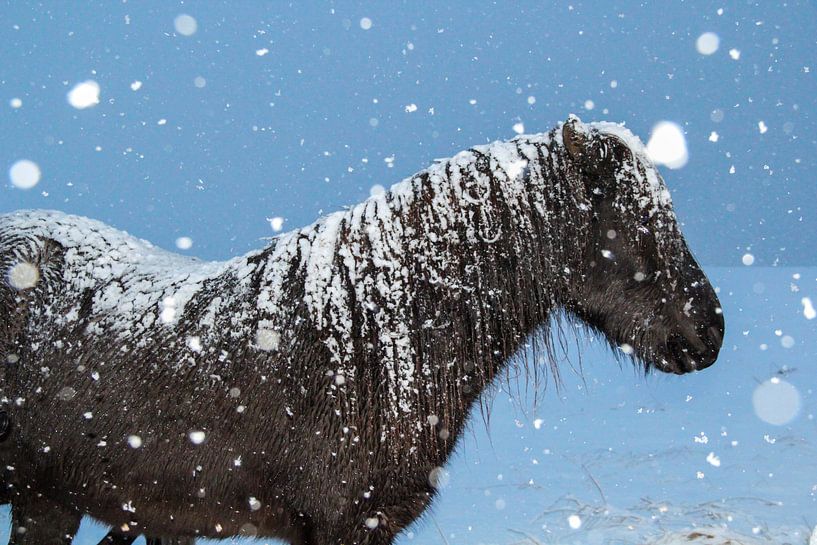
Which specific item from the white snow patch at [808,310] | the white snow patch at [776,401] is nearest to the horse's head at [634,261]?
the white snow patch at [776,401]

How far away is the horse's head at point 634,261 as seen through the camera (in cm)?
274

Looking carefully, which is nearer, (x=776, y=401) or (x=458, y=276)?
(x=458, y=276)

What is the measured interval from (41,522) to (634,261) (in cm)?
321

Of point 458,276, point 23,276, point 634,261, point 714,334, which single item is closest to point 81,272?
point 23,276

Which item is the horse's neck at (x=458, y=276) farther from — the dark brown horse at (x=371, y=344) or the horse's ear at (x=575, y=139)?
the horse's ear at (x=575, y=139)

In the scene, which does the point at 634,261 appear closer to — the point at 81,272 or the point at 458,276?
the point at 458,276

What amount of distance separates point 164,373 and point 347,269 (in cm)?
96

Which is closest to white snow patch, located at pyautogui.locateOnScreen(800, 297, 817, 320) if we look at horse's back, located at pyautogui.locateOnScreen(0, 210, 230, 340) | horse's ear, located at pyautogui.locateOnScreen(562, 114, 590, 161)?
horse's ear, located at pyautogui.locateOnScreen(562, 114, 590, 161)

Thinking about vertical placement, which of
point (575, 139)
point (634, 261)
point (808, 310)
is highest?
point (808, 310)

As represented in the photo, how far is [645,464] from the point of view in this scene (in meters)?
6.53

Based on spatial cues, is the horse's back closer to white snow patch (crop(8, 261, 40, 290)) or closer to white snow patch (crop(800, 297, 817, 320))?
white snow patch (crop(8, 261, 40, 290))

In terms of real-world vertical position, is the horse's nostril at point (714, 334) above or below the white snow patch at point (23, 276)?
below

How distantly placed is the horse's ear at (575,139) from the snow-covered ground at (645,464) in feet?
3.21

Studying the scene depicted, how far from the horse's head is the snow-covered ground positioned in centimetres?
37
